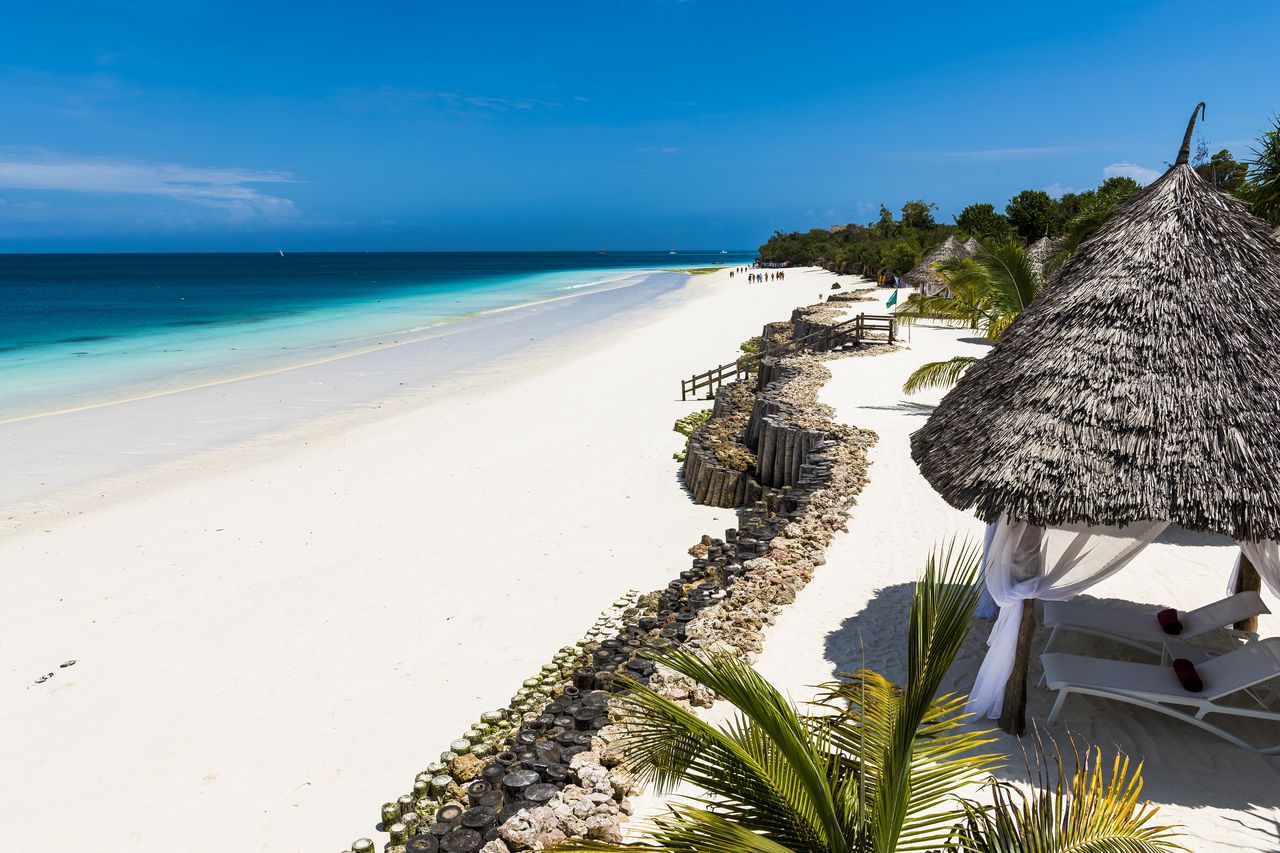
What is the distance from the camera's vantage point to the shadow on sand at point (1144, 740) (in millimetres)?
5059

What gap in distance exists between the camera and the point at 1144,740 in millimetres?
5699

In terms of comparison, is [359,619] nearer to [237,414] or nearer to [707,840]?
[707,840]

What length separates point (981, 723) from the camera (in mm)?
5973

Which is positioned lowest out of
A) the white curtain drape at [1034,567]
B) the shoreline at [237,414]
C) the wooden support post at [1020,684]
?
the shoreline at [237,414]

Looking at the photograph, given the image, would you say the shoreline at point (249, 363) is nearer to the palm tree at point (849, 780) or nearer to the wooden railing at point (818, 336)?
the wooden railing at point (818, 336)

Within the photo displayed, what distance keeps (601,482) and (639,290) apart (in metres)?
66.6

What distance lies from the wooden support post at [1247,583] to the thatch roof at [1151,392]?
8.44ft

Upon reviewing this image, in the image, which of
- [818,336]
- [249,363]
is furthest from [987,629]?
[249,363]

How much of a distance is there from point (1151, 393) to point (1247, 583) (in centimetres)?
317

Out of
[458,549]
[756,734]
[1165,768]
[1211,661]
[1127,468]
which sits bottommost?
[458,549]

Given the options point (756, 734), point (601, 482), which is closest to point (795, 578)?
point (756, 734)

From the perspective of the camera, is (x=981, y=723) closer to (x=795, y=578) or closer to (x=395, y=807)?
(x=795, y=578)

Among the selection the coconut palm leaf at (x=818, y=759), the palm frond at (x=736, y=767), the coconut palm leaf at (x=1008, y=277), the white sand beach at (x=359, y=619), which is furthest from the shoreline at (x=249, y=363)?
the coconut palm leaf at (x=818, y=759)

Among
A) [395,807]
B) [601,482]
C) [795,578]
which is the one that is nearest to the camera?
[395,807]
